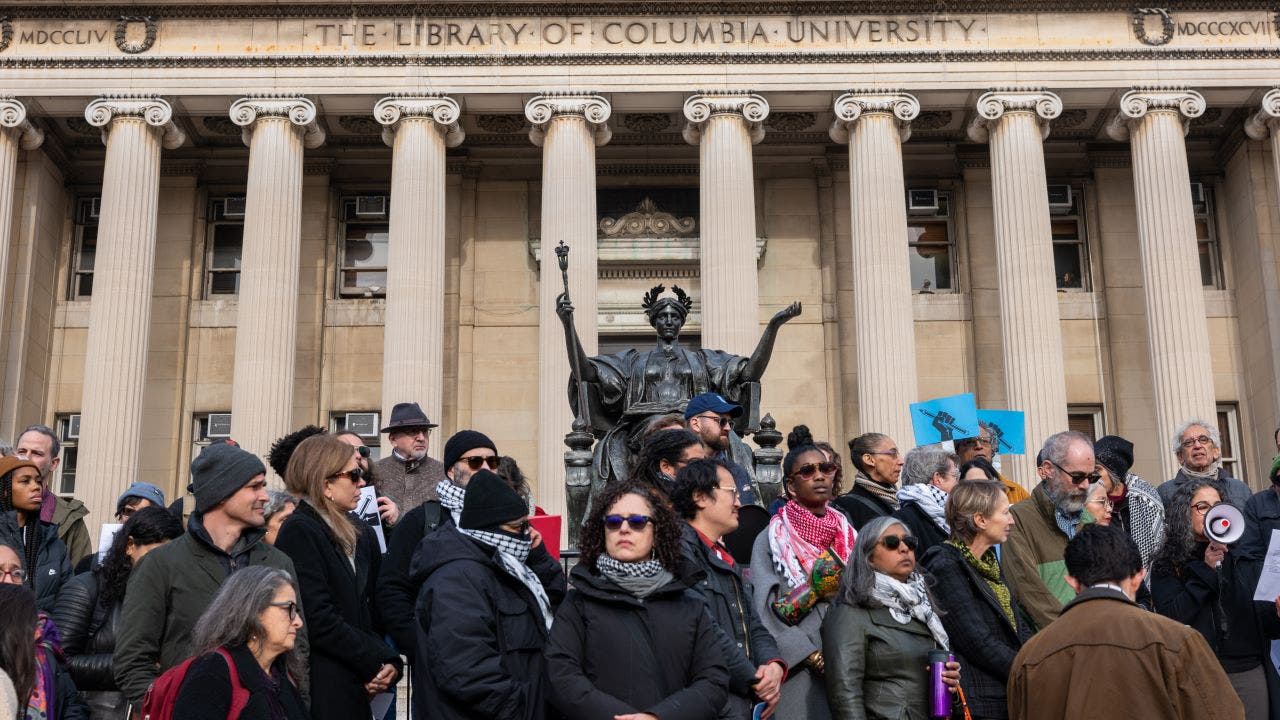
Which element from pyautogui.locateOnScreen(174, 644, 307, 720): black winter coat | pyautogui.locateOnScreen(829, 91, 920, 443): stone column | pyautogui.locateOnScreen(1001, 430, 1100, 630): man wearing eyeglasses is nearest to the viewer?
pyautogui.locateOnScreen(174, 644, 307, 720): black winter coat

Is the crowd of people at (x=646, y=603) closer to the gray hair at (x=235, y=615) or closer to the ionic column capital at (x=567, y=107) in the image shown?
the gray hair at (x=235, y=615)

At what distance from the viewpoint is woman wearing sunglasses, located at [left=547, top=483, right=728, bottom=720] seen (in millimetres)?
5902

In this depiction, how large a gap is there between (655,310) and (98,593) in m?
5.44

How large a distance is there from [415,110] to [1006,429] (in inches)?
509

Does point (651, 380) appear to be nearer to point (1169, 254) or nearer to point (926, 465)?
point (926, 465)

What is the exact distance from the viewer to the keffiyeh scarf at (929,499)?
30.2ft

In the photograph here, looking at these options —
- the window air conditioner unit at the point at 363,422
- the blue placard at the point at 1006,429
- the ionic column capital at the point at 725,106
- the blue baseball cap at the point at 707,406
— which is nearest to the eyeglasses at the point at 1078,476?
the blue baseball cap at the point at 707,406

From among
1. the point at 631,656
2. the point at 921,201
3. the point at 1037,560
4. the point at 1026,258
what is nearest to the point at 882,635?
the point at 631,656

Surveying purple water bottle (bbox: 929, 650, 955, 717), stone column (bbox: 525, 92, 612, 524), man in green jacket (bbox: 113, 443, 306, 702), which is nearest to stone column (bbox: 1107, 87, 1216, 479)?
stone column (bbox: 525, 92, 612, 524)

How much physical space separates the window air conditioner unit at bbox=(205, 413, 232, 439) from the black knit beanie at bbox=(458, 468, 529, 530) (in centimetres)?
2046

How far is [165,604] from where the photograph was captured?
656 centimetres

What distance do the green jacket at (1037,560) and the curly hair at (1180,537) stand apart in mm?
1009

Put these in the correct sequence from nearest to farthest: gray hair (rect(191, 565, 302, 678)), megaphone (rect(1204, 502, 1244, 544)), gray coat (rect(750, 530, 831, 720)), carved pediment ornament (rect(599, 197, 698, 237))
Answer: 1. gray hair (rect(191, 565, 302, 678))
2. gray coat (rect(750, 530, 831, 720))
3. megaphone (rect(1204, 502, 1244, 544))
4. carved pediment ornament (rect(599, 197, 698, 237))

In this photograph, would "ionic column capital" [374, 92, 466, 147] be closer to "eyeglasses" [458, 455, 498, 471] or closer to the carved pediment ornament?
the carved pediment ornament
